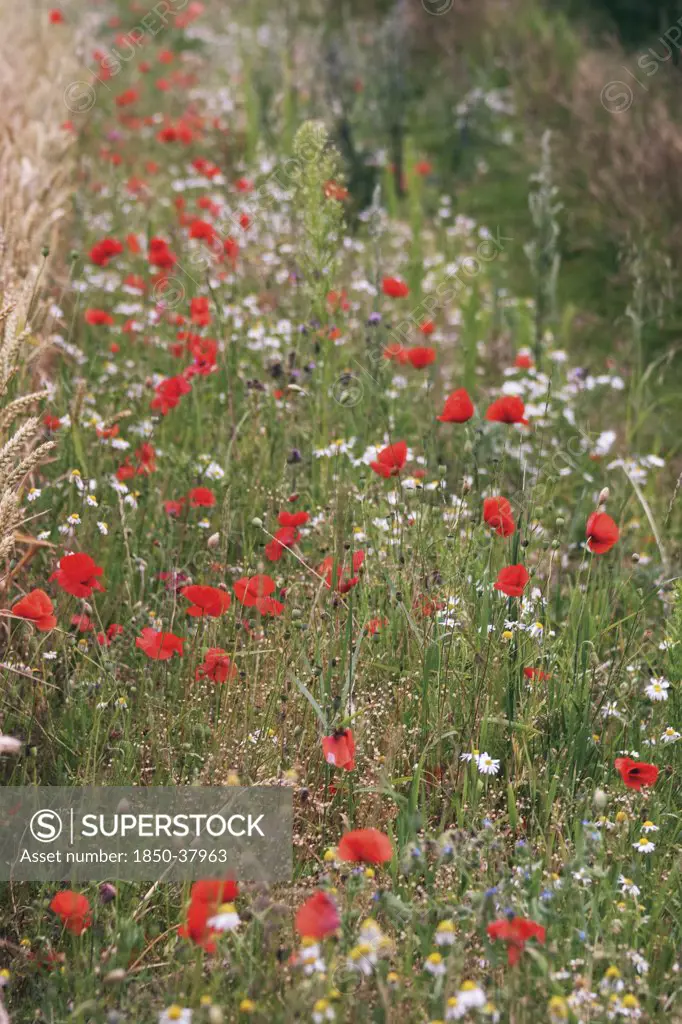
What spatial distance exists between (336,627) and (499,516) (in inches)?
17.1

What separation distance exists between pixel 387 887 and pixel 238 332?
281 centimetres

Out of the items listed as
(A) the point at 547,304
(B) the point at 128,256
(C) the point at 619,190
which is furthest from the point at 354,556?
(C) the point at 619,190

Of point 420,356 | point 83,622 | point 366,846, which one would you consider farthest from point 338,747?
point 420,356

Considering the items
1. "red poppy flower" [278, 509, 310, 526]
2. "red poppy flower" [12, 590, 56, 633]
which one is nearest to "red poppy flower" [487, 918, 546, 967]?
"red poppy flower" [12, 590, 56, 633]

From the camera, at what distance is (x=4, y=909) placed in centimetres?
226

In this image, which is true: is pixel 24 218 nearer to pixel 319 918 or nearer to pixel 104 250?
pixel 104 250

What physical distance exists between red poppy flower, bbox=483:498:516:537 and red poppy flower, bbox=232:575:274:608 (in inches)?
19.9

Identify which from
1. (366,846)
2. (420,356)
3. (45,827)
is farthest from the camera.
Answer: (420,356)

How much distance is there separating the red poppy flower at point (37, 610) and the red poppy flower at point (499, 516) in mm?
923

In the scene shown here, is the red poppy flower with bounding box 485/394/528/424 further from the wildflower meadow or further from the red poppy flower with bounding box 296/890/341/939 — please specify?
the red poppy flower with bounding box 296/890/341/939

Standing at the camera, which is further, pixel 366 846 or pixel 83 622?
pixel 83 622

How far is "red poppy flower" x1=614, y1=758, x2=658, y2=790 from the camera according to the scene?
2189 millimetres

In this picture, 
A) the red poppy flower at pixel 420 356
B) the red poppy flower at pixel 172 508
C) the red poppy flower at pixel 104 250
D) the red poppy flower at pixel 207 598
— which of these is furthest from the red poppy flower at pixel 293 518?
the red poppy flower at pixel 104 250

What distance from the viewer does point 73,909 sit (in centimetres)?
190
